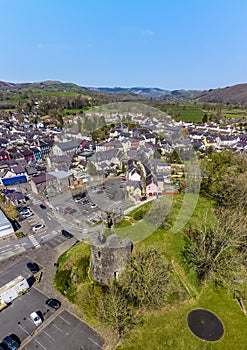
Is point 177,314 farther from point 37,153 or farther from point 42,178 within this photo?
point 37,153

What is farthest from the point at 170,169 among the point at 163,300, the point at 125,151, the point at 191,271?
the point at 163,300

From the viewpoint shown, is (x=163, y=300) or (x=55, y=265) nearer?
(x=163, y=300)

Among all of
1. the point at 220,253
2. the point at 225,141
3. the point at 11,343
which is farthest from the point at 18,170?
the point at 225,141

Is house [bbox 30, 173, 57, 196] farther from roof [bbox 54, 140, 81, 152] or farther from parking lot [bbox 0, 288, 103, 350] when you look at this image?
parking lot [bbox 0, 288, 103, 350]

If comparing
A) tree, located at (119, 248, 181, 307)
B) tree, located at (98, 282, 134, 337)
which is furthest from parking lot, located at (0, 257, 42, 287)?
tree, located at (119, 248, 181, 307)

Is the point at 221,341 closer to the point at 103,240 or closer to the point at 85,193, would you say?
the point at 103,240

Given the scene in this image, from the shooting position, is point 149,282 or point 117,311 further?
point 149,282
